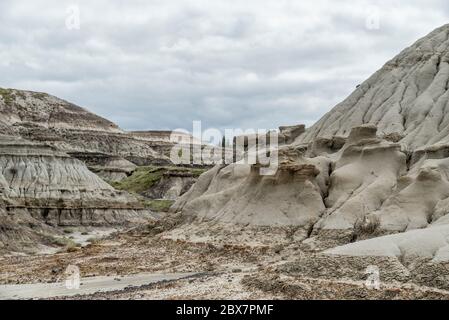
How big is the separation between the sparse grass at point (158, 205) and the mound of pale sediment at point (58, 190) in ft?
20.5

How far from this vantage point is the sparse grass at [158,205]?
92312 millimetres

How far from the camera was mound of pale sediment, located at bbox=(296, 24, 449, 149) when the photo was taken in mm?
53188

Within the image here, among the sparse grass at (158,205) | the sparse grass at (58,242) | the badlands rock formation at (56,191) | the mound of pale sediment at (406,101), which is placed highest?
the mound of pale sediment at (406,101)

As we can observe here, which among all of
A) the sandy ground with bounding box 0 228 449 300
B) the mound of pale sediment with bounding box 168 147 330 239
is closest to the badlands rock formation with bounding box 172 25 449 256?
the mound of pale sediment with bounding box 168 147 330 239

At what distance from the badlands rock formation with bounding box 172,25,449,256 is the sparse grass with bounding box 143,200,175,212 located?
113ft

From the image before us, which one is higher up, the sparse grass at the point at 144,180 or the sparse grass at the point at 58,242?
the sparse grass at the point at 144,180

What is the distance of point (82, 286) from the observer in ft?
107

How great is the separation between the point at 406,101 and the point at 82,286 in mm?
38645

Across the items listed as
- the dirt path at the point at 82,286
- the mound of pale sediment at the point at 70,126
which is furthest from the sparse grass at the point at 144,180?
the dirt path at the point at 82,286

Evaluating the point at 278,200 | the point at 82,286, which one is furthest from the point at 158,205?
the point at 82,286

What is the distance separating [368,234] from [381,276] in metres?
9.95

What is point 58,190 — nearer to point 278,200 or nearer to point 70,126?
point 278,200

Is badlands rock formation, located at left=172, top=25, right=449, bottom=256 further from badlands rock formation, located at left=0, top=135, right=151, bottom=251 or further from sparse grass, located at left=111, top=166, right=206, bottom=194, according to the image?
sparse grass, located at left=111, top=166, right=206, bottom=194

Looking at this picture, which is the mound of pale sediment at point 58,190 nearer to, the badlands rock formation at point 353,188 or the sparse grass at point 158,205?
the sparse grass at point 158,205
